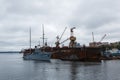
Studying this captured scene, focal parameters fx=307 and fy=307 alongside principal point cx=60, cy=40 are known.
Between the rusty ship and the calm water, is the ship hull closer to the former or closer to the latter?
the rusty ship

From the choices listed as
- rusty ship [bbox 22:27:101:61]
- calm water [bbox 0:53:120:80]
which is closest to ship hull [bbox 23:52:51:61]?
A: rusty ship [bbox 22:27:101:61]

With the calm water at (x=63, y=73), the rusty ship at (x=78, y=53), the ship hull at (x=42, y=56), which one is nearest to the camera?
the calm water at (x=63, y=73)

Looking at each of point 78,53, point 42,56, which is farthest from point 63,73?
point 78,53

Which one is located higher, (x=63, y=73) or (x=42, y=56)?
(x=42, y=56)

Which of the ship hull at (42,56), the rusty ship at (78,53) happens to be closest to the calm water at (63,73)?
the ship hull at (42,56)

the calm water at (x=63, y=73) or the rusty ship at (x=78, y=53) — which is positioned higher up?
the rusty ship at (x=78, y=53)

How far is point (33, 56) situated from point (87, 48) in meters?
26.8

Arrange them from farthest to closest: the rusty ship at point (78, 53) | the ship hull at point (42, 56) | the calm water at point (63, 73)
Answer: the rusty ship at point (78, 53) → the ship hull at point (42, 56) → the calm water at point (63, 73)

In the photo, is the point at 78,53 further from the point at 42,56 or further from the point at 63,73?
the point at 63,73

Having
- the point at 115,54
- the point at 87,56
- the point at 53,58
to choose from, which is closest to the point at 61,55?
the point at 53,58

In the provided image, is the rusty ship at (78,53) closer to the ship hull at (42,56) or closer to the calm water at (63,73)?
the ship hull at (42,56)

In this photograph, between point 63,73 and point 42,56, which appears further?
point 42,56

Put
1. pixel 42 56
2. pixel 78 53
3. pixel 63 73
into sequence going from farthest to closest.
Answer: pixel 78 53, pixel 42 56, pixel 63 73

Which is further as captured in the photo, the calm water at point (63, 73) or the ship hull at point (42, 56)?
the ship hull at point (42, 56)
